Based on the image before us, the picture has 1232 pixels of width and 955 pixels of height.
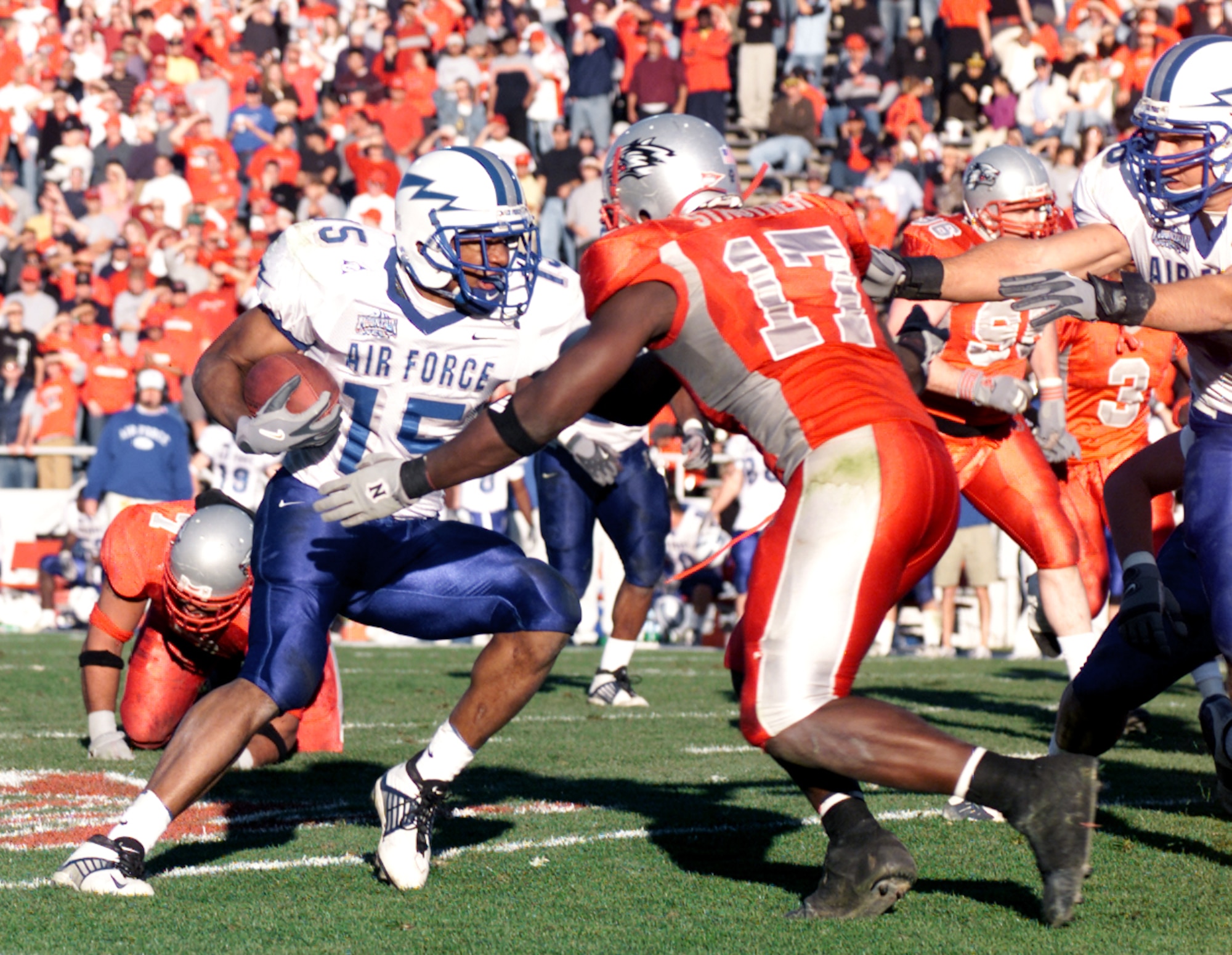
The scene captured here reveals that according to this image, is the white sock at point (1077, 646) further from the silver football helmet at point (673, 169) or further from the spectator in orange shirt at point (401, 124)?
the spectator in orange shirt at point (401, 124)

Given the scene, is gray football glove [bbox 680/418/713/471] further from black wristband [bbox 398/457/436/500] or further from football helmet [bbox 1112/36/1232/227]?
black wristband [bbox 398/457/436/500]

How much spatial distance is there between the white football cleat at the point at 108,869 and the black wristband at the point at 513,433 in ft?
4.13

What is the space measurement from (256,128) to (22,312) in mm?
3173

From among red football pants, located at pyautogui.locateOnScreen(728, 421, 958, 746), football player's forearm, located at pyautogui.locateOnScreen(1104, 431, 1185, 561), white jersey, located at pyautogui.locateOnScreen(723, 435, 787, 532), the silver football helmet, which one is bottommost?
white jersey, located at pyautogui.locateOnScreen(723, 435, 787, 532)

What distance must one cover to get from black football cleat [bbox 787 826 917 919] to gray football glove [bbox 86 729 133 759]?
2963 mm

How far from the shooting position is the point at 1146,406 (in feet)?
24.2

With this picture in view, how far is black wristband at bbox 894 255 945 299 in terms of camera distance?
3.60 metres

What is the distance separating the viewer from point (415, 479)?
341 cm

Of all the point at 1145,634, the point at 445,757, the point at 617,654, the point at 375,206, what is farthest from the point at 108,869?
the point at 375,206

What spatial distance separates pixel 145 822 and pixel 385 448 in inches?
41.1

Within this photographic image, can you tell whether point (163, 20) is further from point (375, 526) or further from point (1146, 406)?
point (375, 526)

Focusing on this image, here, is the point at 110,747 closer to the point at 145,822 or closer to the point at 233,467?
the point at 145,822

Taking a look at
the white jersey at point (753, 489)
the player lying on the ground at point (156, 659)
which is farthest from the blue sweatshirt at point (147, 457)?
the player lying on the ground at point (156, 659)

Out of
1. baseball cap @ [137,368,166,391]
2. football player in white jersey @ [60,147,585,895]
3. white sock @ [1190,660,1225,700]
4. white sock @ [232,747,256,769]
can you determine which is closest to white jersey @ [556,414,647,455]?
white sock @ [232,747,256,769]
